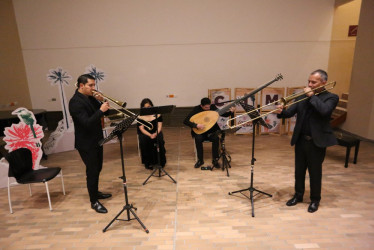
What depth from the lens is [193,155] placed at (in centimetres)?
530

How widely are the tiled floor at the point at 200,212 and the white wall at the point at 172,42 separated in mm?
2965

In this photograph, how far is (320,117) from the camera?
2941 millimetres

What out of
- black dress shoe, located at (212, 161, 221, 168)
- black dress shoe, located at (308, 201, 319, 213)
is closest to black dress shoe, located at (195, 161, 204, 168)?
black dress shoe, located at (212, 161, 221, 168)

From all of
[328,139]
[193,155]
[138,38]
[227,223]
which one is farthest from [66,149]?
[328,139]

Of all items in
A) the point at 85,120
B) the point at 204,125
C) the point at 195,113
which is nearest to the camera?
the point at 85,120

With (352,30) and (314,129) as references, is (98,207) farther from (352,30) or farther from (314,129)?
(352,30)

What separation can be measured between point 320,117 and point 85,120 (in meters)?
2.75

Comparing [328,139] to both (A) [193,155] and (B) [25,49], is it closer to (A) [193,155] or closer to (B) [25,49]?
(A) [193,155]

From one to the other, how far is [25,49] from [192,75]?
4.57 metres

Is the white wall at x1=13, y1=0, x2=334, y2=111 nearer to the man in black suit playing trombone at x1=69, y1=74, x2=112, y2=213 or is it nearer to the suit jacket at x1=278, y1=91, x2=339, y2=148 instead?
the man in black suit playing trombone at x1=69, y1=74, x2=112, y2=213

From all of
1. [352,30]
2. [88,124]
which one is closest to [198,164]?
[88,124]

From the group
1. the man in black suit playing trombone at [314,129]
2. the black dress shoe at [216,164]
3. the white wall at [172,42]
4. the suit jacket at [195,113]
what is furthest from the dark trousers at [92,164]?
the white wall at [172,42]

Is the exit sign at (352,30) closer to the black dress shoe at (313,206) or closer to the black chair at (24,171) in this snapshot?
the black dress shoe at (313,206)

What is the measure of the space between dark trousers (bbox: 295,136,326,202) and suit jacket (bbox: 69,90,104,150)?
8.18 feet
